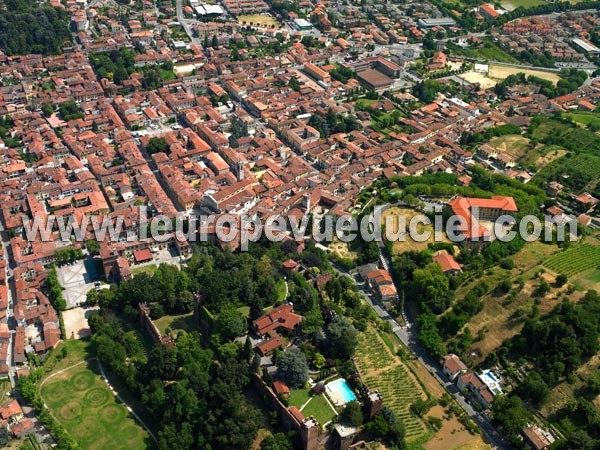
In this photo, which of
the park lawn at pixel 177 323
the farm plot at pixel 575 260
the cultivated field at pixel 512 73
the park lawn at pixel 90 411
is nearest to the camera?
the park lawn at pixel 90 411

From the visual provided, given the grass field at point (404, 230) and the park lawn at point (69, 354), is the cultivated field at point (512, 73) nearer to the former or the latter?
the grass field at point (404, 230)

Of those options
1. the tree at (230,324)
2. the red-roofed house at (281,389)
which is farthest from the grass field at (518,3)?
the red-roofed house at (281,389)

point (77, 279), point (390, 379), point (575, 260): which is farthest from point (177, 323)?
point (575, 260)

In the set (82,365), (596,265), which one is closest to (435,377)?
(596,265)

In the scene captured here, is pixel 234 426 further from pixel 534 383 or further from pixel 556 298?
pixel 556 298

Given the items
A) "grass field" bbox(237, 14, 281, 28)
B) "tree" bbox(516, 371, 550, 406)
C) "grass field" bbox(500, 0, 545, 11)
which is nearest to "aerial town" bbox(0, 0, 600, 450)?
"tree" bbox(516, 371, 550, 406)

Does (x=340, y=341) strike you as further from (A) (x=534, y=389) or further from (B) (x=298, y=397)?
(A) (x=534, y=389)
